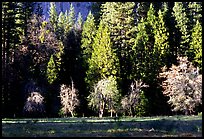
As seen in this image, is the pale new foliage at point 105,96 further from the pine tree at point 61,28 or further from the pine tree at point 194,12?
the pine tree at point 194,12

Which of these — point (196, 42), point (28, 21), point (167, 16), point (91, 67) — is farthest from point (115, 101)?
point (28, 21)

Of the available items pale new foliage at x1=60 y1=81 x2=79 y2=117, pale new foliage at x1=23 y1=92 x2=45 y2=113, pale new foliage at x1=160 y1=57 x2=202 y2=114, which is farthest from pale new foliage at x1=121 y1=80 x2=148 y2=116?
pale new foliage at x1=23 y1=92 x2=45 y2=113

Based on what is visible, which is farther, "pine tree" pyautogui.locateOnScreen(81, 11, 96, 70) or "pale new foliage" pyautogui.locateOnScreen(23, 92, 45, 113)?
"pine tree" pyautogui.locateOnScreen(81, 11, 96, 70)

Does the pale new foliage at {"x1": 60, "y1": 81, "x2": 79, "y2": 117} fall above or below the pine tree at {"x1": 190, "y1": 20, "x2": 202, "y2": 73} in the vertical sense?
below

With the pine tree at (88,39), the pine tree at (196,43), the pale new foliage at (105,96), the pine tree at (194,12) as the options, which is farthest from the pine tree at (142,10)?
the pale new foliage at (105,96)

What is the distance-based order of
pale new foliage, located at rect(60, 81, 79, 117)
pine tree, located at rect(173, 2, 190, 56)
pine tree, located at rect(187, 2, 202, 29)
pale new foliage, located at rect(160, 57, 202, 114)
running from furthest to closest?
pine tree, located at rect(187, 2, 202, 29) → pine tree, located at rect(173, 2, 190, 56) → pale new foliage, located at rect(60, 81, 79, 117) → pale new foliage, located at rect(160, 57, 202, 114)

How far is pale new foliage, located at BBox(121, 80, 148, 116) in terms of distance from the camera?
48.2 metres

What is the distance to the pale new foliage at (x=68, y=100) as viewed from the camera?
48.6m

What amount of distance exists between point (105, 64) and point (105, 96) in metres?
5.91

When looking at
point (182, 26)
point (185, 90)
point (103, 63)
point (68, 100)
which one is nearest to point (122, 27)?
point (182, 26)

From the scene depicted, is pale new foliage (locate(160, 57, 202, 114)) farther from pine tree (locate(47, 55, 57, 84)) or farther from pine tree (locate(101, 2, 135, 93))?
pine tree (locate(47, 55, 57, 84))

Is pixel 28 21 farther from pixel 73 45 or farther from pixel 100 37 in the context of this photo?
pixel 100 37

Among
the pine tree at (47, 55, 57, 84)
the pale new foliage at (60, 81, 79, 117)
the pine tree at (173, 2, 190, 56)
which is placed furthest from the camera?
the pine tree at (173, 2, 190, 56)

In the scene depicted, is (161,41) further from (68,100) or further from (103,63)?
(68,100)
